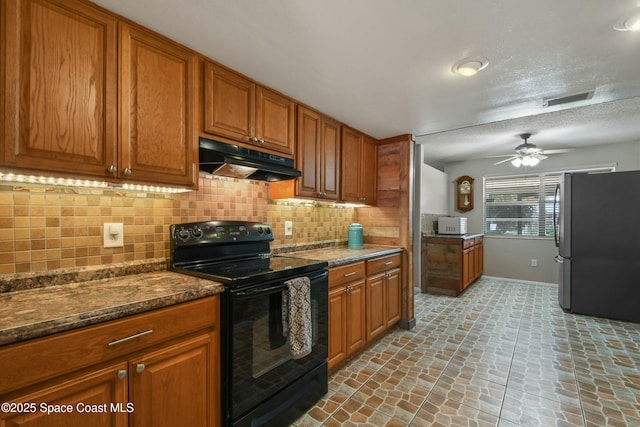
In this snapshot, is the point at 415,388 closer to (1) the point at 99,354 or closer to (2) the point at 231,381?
(2) the point at 231,381

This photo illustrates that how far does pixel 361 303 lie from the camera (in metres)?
2.43

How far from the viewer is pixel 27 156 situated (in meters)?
1.08

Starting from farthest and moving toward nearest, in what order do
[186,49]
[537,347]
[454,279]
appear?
1. [454,279]
2. [537,347]
3. [186,49]

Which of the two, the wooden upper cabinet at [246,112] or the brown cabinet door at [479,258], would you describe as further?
the brown cabinet door at [479,258]

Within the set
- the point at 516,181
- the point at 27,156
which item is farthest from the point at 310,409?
the point at 516,181

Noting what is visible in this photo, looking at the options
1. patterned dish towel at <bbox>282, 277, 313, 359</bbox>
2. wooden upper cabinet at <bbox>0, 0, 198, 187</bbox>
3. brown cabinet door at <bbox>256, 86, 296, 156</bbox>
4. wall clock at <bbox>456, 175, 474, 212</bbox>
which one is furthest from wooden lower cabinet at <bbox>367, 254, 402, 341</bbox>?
wall clock at <bbox>456, 175, 474, 212</bbox>

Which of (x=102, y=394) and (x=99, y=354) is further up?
(x=99, y=354)

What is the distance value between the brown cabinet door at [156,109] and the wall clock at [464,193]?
5.30 m

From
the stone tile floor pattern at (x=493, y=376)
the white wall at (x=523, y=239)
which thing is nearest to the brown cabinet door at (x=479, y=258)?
the white wall at (x=523, y=239)

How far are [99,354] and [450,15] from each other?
1.99m

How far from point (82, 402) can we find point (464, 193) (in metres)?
5.95

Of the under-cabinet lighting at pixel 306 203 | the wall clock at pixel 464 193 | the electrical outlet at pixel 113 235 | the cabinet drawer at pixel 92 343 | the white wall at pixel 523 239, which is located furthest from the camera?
the wall clock at pixel 464 193

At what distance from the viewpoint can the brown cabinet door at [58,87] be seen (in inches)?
41.6

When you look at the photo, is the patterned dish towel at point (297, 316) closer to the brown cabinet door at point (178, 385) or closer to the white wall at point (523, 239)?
the brown cabinet door at point (178, 385)
